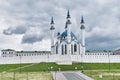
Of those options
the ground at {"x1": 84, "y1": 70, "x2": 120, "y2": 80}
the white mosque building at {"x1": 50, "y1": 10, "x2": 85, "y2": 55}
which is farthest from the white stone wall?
the ground at {"x1": 84, "y1": 70, "x2": 120, "y2": 80}

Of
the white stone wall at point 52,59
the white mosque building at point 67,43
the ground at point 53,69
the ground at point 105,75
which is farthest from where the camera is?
the white mosque building at point 67,43

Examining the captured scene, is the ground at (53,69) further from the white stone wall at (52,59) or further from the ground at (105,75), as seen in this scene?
the white stone wall at (52,59)

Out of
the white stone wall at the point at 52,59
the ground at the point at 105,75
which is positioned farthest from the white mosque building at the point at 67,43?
the ground at the point at 105,75

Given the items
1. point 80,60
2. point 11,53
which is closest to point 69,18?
point 80,60

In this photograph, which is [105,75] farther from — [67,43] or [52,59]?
[67,43]

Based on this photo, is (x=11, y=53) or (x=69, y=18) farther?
(x=11, y=53)

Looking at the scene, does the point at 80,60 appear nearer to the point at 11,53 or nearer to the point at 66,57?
the point at 66,57

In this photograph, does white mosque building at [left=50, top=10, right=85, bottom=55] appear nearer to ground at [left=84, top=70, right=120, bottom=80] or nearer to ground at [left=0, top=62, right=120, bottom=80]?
ground at [left=0, top=62, right=120, bottom=80]

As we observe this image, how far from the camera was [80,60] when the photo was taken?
118 meters

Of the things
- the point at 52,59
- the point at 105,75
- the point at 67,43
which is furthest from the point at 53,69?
the point at 67,43

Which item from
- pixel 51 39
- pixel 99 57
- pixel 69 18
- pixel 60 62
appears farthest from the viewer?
pixel 51 39

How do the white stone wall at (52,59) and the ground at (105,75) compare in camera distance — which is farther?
the white stone wall at (52,59)

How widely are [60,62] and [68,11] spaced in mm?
35560

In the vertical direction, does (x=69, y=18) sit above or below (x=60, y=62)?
above
